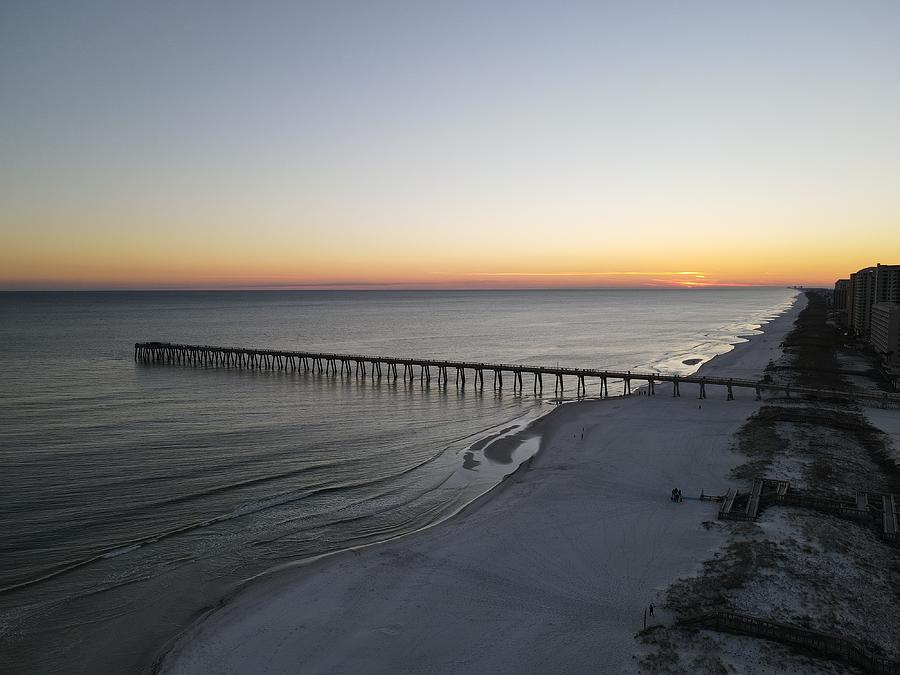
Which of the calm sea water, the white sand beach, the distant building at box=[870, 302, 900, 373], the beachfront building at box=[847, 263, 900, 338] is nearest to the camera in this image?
the white sand beach

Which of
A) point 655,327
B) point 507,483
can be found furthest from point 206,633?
point 655,327

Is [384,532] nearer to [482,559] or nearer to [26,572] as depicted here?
[482,559]

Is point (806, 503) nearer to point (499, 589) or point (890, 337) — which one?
point (499, 589)

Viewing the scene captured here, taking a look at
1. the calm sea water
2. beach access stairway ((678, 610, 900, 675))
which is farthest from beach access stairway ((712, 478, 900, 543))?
the calm sea water

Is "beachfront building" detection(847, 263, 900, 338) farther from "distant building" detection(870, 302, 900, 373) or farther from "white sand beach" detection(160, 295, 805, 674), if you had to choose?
"white sand beach" detection(160, 295, 805, 674)

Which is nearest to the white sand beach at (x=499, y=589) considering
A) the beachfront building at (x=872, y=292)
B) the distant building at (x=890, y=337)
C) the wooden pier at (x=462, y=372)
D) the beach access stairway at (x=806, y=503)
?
the beach access stairway at (x=806, y=503)

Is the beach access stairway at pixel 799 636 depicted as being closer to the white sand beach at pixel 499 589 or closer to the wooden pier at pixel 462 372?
the white sand beach at pixel 499 589
